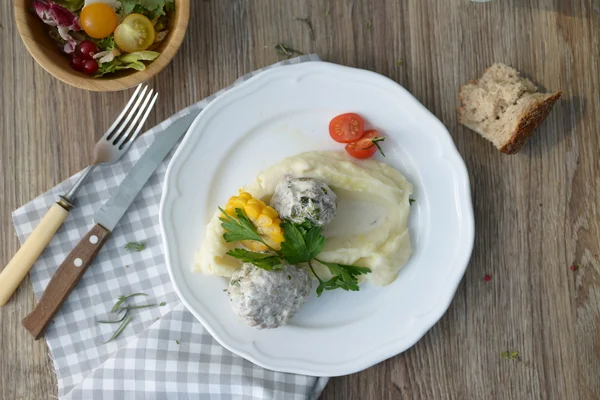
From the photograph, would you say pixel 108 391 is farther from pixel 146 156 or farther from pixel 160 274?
pixel 146 156

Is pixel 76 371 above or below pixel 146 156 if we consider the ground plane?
below

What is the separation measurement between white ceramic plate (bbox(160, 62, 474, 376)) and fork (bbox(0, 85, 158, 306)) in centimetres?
38

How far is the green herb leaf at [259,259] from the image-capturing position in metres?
2.88

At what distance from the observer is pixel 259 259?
291cm

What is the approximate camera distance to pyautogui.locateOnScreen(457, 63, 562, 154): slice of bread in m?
3.20

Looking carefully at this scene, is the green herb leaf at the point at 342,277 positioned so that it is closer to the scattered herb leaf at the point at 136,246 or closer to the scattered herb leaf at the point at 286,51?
the scattered herb leaf at the point at 136,246

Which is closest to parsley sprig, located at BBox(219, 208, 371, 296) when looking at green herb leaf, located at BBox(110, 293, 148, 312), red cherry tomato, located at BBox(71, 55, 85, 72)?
green herb leaf, located at BBox(110, 293, 148, 312)

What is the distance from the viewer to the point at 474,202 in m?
3.42

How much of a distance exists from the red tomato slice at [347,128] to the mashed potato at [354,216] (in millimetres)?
113

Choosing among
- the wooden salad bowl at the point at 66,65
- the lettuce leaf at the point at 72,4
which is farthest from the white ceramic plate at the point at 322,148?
the lettuce leaf at the point at 72,4

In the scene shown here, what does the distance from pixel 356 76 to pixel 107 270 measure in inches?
73.9

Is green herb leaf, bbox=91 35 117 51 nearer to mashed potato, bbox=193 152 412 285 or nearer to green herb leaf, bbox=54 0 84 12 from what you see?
green herb leaf, bbox=54 0 84 12

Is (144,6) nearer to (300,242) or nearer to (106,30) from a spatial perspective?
(106,30)

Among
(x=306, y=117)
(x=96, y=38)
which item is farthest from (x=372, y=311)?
(x=96, y=38)
